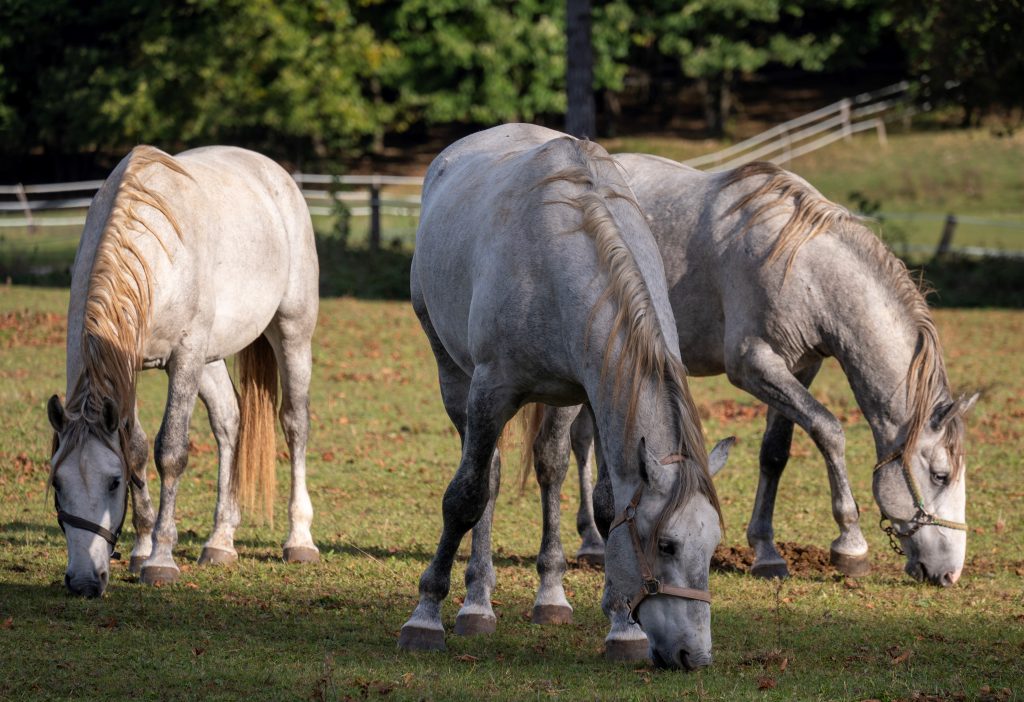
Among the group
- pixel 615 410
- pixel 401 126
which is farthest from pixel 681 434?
pixel 401 126

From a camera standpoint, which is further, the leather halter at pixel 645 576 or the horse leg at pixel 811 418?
the horse leg at pixel 811 418

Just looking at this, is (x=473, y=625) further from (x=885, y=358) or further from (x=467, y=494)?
(x=885, y=358)

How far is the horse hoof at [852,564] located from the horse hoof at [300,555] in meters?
3.03

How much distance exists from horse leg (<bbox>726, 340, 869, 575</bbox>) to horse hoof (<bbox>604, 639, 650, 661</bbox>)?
2079 mm

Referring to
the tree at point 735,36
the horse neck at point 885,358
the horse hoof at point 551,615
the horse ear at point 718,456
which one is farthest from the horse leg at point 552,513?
the tree at point 735,36

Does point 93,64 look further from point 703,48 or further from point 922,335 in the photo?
point 922,335

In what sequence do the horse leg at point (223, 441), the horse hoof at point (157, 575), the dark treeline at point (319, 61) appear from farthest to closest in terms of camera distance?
the dark treeline at point (319, 61), the horse leg at point (223, 441), the horse hoof at point (157, 575)

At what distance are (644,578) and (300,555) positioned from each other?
131 inches

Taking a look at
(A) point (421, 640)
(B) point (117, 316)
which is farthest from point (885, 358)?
(B) point (117, 316)

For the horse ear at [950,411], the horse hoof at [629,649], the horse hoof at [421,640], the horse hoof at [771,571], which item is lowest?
the horse hoof at [771,571]

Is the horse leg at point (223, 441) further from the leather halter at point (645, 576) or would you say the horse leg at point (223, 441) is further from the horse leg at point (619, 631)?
the leather halter at point (645, 576)

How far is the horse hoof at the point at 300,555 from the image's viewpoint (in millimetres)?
7219

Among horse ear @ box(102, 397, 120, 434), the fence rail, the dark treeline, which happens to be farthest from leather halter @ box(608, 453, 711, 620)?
the dark treeline

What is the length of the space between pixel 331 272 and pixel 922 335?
1335 cm
